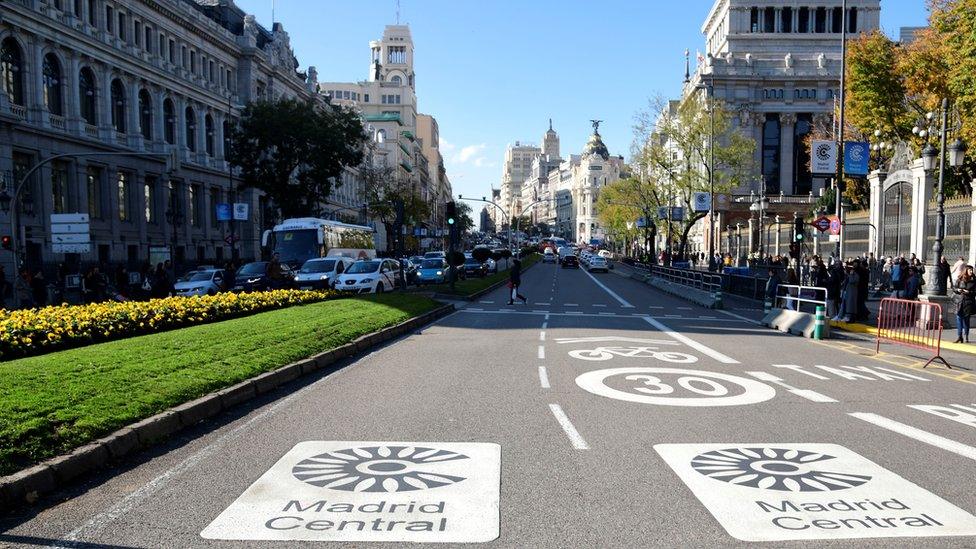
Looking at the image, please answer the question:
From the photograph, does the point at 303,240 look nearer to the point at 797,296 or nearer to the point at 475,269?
the point at 475,269

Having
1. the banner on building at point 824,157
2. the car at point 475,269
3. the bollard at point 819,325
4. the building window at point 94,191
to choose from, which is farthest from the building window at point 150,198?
the bollard at point 819,325

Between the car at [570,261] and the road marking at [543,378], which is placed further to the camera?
the car at [570,261]

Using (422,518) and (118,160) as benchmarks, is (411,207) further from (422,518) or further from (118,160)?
(422,518)

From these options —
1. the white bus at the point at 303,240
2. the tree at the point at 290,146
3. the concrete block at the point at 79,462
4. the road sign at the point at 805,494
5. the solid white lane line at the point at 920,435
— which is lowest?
the solid white lane line at the point at 920,435

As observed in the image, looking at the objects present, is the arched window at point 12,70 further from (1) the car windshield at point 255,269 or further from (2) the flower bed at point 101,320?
(2) the flower bed at point 101,320

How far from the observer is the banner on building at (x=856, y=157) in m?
27.0

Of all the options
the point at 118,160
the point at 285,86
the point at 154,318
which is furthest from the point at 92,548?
the point at 285,86

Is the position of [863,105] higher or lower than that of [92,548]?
higher

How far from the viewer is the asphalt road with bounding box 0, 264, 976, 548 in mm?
4977

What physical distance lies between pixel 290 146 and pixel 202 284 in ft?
74.9

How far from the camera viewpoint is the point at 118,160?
148 feet

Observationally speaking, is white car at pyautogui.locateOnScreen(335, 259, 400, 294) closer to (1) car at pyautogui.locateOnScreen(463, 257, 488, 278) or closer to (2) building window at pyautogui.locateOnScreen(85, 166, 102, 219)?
(2) building window at pyautogui.locateOnScreen(85, 166, 102, 219)

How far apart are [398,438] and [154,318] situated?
10.4 meters

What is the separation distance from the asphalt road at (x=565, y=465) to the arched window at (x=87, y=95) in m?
37.9
